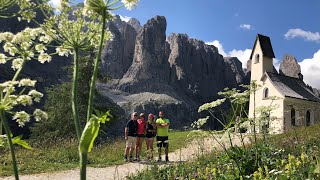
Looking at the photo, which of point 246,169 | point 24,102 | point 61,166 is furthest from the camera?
point 61,166

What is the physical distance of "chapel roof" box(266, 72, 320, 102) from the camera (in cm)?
4290

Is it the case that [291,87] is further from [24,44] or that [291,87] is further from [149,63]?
[149,63]

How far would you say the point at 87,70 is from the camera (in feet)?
120

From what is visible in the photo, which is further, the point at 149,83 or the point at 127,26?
the point at 127,26

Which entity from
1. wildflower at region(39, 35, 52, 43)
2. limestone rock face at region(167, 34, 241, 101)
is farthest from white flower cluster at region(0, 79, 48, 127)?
limestone rock face at region(167, 34, 241, 101)

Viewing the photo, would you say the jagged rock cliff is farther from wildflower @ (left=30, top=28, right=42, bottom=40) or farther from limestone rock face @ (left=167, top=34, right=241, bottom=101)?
wildflower @ (left=30, top=28, right=42, bottom=40)

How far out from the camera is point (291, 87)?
45.1 meters

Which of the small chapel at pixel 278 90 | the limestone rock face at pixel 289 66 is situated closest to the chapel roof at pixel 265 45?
the small chapel at pixel 278 90

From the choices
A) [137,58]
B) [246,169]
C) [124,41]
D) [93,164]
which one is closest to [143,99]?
[137,58]

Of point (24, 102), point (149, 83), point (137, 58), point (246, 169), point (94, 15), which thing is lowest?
point (246, 169)

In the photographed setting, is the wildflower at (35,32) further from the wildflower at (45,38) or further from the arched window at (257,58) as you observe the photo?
the arched window at (257,58)

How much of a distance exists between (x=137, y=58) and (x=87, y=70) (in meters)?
115

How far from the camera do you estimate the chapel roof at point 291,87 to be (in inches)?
1689

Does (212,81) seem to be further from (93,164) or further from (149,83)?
(93,164)
